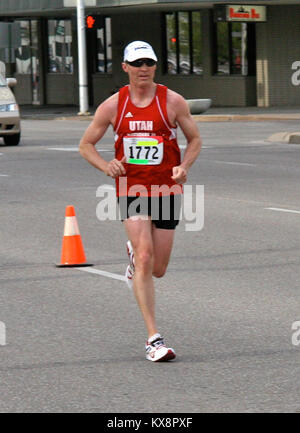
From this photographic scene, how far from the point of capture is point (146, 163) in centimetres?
765

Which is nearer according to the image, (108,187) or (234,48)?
(108,187)

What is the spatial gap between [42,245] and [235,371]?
18.4 feet

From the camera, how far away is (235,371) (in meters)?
7.08

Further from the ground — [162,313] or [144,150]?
[144,150]

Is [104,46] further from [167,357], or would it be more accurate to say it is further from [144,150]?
[167,357]

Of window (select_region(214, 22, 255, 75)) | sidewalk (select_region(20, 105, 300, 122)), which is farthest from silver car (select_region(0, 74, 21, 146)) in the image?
window (select_region(214, 22, 255, 75))

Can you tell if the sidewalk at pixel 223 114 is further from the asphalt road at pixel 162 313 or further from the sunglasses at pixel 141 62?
the sunglasses at pixel 141 62

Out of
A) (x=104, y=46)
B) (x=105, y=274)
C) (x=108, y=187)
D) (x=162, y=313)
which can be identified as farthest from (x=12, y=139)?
(x=104, y=46)

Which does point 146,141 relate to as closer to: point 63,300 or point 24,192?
point 63,300

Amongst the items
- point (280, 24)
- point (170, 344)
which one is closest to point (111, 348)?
point (170, 344)

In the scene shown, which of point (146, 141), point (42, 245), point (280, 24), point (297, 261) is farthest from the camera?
point (280, 24)

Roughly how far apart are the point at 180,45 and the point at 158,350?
39027 mm

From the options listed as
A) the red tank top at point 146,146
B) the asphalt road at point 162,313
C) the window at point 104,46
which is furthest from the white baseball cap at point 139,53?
the window at point 104,46

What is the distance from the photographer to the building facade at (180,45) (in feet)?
137
